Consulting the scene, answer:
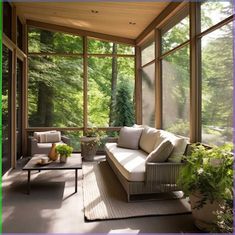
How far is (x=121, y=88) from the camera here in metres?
7.88

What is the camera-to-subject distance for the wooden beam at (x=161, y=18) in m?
5.00

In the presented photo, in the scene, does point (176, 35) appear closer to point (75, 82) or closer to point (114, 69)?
point (114, 69)

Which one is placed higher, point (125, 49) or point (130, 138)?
point (125, 49)

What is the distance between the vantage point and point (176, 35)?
526cm

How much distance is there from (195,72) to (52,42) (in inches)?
185

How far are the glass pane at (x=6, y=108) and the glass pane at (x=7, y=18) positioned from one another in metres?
0.39

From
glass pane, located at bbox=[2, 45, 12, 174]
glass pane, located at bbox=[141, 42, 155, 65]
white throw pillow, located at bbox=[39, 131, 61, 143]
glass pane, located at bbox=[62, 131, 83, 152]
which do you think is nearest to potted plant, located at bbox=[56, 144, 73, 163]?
glass pane, located at bbox=[2, 45, 12, 174]

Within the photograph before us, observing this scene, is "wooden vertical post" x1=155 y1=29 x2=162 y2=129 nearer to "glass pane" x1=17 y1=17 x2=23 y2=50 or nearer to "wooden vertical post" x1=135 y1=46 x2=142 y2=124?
"wooden vertical post" x1=135 y1=46 x2=142 y2=124

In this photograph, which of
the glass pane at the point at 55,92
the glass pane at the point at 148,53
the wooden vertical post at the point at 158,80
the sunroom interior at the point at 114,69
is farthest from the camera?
the glass pane at the point at 55,92

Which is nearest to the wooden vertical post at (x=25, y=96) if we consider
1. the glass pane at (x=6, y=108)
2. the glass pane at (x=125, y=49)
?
the glass pane at (x=6, y=108)

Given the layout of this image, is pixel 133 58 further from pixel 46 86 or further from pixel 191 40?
pixel 191 40

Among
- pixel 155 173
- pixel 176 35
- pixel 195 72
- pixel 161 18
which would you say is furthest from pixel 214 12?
pixel 155 173

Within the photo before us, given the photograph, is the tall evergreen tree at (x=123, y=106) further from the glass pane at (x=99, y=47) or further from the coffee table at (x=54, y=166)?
the coffee table at (x=54, y=166)

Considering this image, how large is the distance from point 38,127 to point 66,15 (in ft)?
9.89
